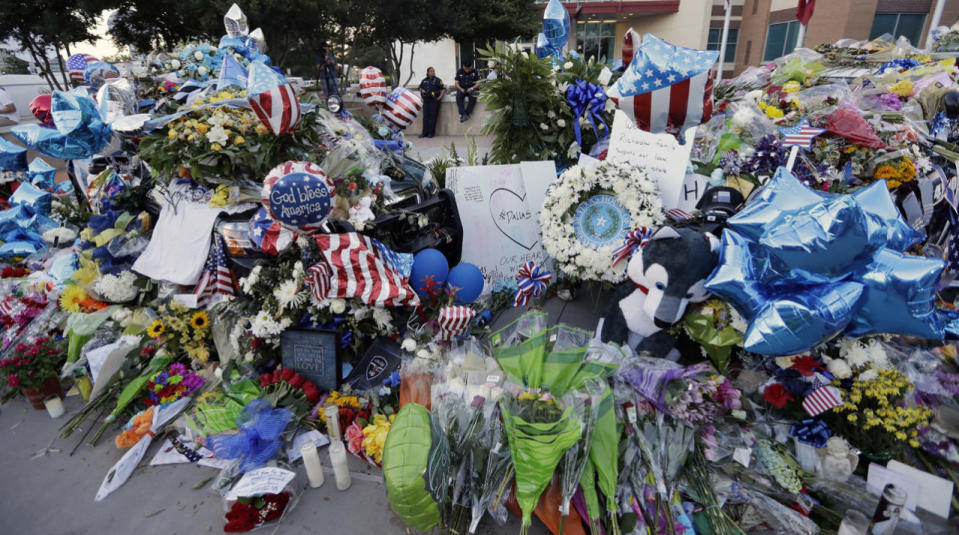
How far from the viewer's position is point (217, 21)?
12.5m

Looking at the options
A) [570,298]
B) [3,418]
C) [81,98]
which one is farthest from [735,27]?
[3,418]

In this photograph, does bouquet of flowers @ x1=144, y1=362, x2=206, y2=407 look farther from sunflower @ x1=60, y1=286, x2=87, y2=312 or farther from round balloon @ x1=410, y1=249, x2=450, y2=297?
round balloon @ x1=410, y1=249, x2=450, y2=297

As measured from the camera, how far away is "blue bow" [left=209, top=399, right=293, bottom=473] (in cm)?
252

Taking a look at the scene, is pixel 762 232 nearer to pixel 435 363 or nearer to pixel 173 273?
pixel 435 363

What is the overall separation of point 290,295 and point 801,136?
3939 mm

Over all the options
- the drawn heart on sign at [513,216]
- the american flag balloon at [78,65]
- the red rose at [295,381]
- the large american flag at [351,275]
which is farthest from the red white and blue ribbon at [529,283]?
the american flag balloon at [78,65]

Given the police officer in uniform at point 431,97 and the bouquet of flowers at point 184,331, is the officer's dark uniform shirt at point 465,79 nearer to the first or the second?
the police officer in uniform at point 431,97

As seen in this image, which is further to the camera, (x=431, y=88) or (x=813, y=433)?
(x=431, y=88)

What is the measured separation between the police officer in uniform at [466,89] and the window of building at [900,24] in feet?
54.5

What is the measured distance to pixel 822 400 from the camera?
2184 mm

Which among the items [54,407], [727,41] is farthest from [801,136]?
[727,41]

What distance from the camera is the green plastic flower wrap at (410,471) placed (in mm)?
1846

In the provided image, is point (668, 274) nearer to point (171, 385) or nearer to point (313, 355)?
point (313, 355)

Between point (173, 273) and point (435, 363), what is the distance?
243 centimetres
